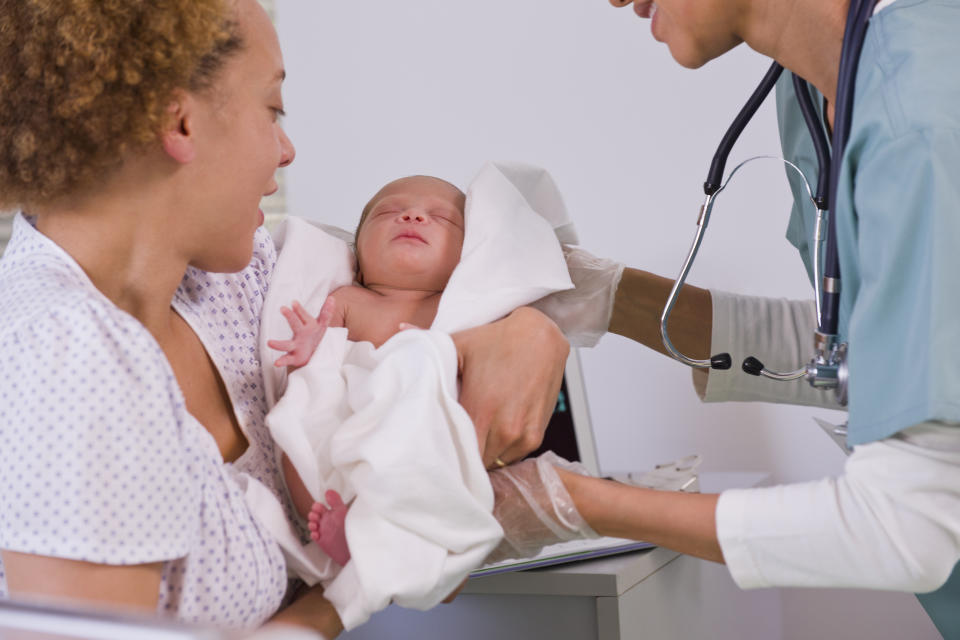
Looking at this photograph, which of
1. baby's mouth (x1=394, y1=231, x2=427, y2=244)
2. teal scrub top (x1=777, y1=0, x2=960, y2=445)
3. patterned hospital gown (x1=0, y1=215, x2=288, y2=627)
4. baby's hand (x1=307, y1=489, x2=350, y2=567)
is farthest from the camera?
baby's mouth (x1=394, y1=231, x2=427, y2=244)

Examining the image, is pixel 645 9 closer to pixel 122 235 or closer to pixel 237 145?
pixel 237 145

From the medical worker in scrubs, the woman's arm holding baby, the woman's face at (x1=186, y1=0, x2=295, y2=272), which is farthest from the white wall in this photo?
the woman's face at (x1=186, y1=0, x2=295, y2=272)

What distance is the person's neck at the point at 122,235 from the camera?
958 millimetres

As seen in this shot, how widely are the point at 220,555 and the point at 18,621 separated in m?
0.47

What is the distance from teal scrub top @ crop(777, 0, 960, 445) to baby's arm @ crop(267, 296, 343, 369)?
66cm

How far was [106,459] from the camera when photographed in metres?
0.82

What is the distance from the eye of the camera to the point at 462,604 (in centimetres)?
143

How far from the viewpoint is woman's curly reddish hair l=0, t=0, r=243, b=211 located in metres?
0.88

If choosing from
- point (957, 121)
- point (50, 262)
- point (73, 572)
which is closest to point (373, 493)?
point (73, 572)

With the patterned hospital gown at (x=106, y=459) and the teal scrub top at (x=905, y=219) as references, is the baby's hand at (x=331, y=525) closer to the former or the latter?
the patterned hospital gown at (x=106, y=459)

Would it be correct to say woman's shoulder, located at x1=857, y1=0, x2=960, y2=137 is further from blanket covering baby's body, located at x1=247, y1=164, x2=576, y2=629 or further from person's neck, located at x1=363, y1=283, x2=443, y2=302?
person's neck, located at x1=363, y1=283, x2=443, y2=302

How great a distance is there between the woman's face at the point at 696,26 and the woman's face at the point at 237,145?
51 centimetres

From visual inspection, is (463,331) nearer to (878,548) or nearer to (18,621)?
(878,548)

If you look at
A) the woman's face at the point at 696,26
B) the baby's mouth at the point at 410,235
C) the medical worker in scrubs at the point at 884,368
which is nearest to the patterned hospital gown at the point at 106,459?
the medical worker in scrubs at the point at 884,368
